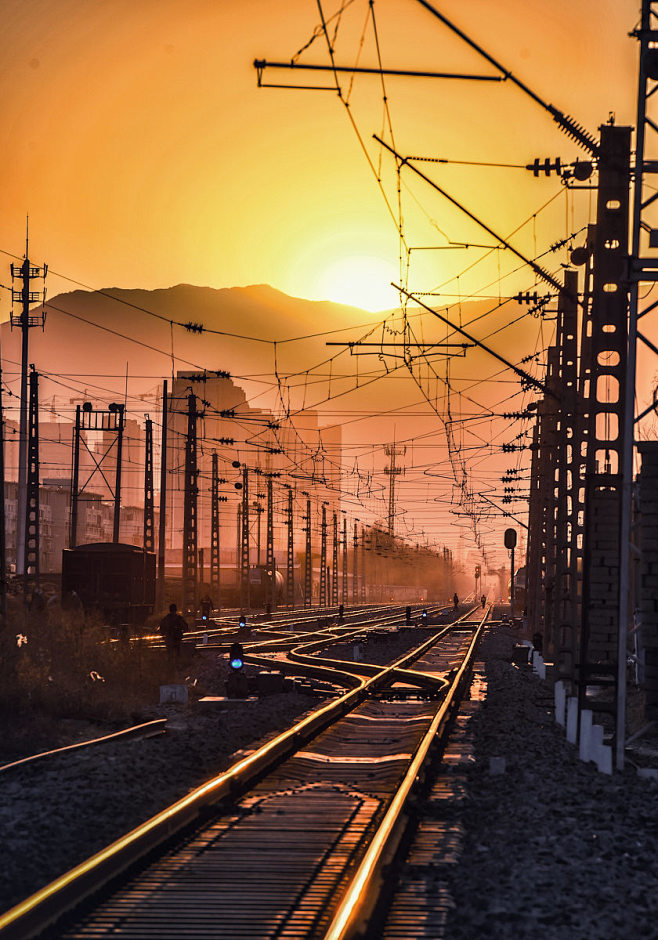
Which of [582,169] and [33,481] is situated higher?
[582,169]

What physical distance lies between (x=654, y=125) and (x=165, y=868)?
39.2ft

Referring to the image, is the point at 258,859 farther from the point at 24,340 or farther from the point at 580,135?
the point at 24,340

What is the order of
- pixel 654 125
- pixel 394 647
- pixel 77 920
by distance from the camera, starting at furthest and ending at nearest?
pixel 394 647
pixel 654 125
pixel 77 920

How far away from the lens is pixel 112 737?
17844mm

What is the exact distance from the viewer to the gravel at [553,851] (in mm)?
8016

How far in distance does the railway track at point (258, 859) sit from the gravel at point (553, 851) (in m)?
0.73

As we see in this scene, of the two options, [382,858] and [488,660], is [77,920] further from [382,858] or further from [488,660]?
[488,660]

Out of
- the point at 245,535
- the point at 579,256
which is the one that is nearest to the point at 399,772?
the point at 579,256

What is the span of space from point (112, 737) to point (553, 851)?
9.30 metres

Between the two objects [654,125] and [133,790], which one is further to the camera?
[654,125]

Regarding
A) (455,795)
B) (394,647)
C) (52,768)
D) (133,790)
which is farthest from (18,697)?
(394,647)

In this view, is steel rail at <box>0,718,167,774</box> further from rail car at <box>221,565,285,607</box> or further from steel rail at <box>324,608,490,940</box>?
rail car at <box>221,565,285,607</box>

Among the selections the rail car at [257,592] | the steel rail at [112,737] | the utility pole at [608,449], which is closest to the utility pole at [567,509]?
the utility pole at [608,449]

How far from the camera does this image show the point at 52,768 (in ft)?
48.4
